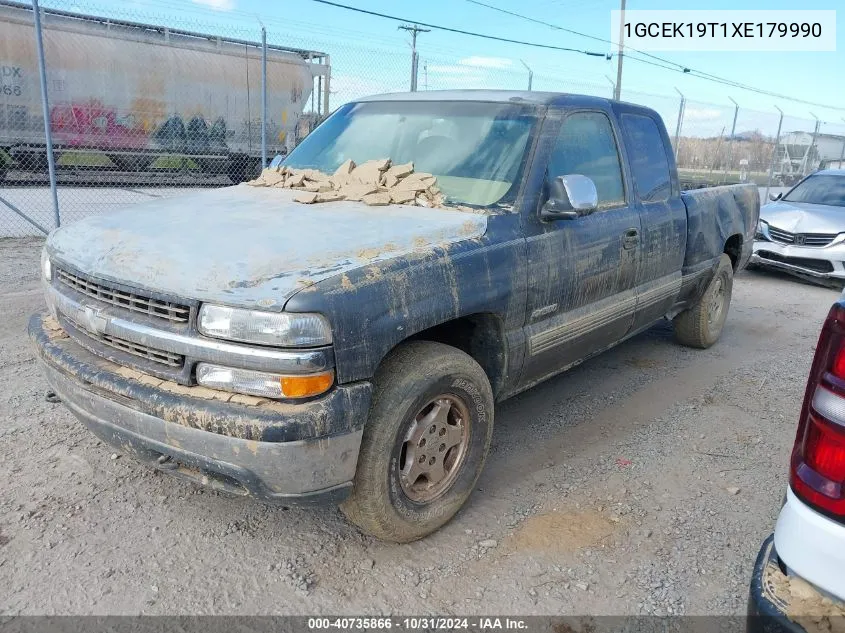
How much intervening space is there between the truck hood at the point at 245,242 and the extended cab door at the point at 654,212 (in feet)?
5.45

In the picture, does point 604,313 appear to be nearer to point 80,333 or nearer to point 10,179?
point 80,333

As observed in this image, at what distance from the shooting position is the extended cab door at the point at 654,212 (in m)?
4.34

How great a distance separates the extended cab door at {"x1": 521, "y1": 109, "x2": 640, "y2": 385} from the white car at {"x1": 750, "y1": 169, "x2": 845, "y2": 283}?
5.80 m

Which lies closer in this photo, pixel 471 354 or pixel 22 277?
pixel 471 354

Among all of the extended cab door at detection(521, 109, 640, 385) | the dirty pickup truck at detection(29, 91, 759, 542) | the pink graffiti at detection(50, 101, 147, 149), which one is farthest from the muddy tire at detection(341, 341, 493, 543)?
the pink graffiti at detection(50, 101, 147, 149)

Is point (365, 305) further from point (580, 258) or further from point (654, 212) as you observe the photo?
point (654, 212)

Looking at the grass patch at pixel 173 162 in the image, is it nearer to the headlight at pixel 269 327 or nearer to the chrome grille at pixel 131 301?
the chrome grille at pixel 131 301

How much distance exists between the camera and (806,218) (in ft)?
28.9

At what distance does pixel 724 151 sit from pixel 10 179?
1764 centimetres

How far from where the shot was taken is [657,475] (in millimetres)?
3615

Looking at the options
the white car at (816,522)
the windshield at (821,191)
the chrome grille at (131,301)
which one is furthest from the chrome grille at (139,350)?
the windshield at (821,191)

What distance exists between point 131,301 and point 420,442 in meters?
1.30

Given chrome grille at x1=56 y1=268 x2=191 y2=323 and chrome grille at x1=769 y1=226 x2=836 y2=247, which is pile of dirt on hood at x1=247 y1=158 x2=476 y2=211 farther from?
chrome grille at x1=769 y1=226 x2=836 y2=247

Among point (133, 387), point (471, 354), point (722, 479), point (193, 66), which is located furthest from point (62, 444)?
point (193, 66)
